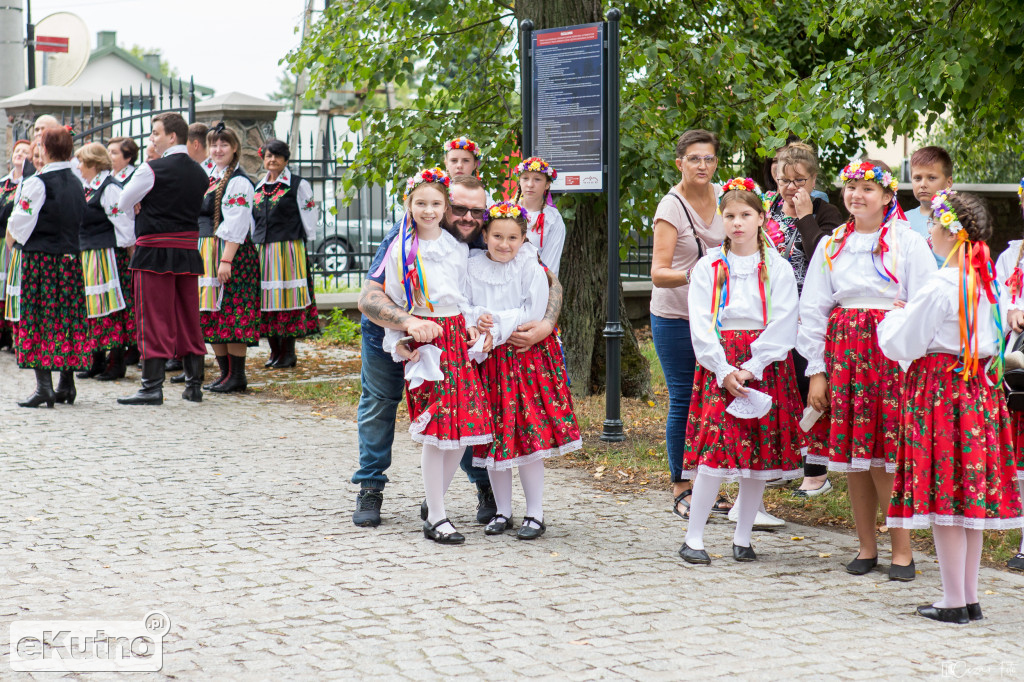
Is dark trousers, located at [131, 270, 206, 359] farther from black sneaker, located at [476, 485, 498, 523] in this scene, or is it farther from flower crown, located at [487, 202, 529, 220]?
flower crown, located at [487, 202, 529, 220]

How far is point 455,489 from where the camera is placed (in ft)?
20.8

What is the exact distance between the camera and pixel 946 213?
13.5 ft

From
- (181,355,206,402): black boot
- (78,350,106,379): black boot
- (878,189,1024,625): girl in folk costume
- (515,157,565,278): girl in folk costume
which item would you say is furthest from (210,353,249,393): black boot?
(878,189,1024,625): girl in folk costume

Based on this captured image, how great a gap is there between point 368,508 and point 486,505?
22.9 inches

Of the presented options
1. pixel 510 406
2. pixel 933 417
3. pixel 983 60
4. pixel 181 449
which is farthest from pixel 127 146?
pixel 933 417

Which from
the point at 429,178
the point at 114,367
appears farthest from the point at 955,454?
the point at 114,367

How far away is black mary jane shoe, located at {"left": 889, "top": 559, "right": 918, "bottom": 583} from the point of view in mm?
4617

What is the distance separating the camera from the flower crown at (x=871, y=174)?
467cm

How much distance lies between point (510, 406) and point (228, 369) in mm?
5318

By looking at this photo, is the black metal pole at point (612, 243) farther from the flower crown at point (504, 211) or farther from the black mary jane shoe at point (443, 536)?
the black mary jane shoe at point (443, 536)

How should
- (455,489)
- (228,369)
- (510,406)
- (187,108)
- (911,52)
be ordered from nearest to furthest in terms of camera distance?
(510,406) → (455,489) → (911,52) → (228,369) → (187,108)

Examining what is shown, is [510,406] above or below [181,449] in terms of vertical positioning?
above

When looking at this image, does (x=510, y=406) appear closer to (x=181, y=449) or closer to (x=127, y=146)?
(x=181, y=449)

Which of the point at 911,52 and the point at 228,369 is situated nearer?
the point at 911,52
